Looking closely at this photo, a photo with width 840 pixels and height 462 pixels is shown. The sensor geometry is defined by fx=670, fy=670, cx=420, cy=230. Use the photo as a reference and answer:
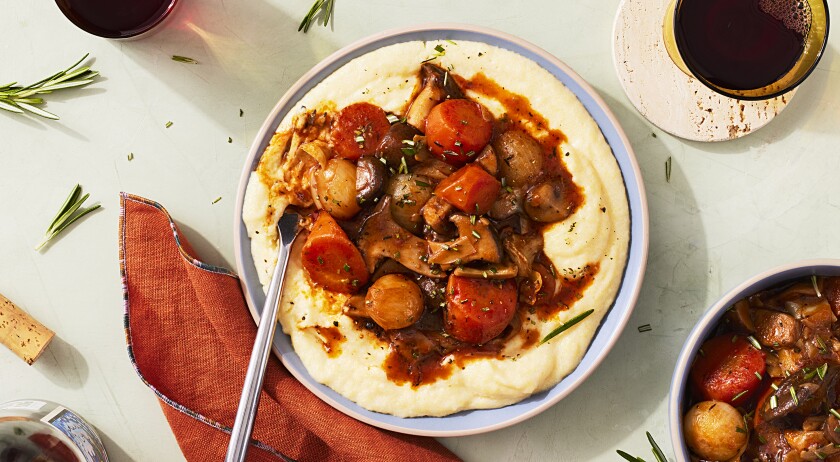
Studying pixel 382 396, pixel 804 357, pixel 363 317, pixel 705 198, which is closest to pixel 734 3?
pixel 705 198

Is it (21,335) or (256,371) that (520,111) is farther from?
(21,335)

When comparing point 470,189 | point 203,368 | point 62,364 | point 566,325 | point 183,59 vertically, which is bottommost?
point 62,364

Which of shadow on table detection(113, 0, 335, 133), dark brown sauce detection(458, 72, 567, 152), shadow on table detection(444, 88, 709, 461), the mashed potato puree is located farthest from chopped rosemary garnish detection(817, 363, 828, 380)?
shadow on table detection(113, 0, 335, 133)

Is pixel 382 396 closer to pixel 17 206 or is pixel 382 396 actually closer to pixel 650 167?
pixel 650 167

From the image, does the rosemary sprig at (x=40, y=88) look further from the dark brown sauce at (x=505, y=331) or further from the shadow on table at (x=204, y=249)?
the dark brown sauce at (x=505, y=331)

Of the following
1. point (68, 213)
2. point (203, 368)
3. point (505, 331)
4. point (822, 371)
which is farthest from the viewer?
point (68, 213)

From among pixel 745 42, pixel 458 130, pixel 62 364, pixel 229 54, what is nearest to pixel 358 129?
pixel 458 130

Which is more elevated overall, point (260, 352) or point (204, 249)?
point (204, 249)

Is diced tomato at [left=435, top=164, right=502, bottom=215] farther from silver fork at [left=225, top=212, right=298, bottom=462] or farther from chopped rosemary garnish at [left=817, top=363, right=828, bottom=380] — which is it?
chopped rosemary garnish at [left=817, top=363, right=828, bottom=380]
